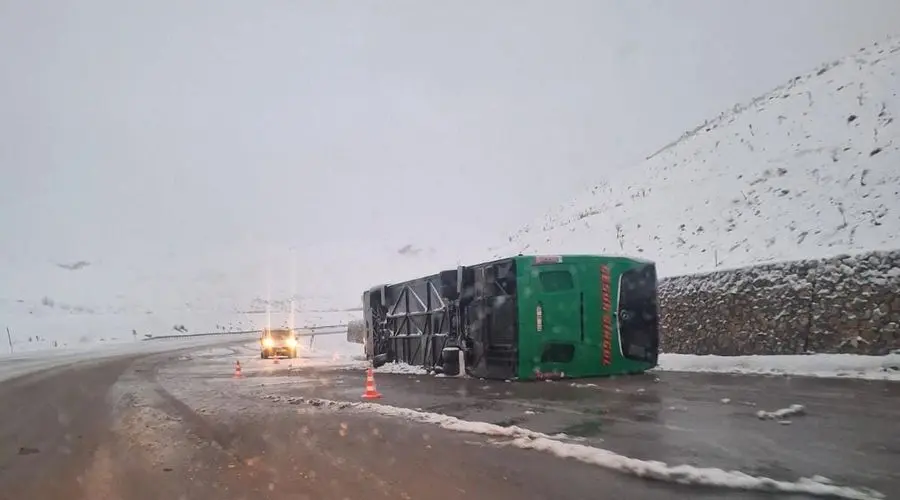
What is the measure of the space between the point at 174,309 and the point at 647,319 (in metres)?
85.3

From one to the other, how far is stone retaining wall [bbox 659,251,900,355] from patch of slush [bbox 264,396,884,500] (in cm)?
878

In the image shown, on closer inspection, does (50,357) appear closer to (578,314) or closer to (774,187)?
(578,314)

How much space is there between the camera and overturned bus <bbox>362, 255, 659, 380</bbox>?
1456 centimetres

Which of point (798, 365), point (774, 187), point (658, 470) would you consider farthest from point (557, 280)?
point (774, 187)

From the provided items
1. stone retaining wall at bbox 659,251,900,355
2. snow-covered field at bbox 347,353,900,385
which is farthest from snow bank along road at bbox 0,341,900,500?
stone retaining wall at bbox 659,251,900,355

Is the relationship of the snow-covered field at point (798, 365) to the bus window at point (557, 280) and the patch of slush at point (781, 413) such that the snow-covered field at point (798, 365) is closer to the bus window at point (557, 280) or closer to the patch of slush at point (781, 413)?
the bus window at point (557, 280)

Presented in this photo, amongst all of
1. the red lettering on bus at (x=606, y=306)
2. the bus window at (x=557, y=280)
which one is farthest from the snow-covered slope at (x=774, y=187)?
the bus window at (x=557, y=280)

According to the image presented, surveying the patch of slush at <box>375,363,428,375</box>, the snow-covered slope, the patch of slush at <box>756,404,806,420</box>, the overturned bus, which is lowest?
the patch of slush at <box>375,363,428,375</box>

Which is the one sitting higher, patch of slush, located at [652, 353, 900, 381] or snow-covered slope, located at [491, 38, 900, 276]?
snow-covered slope, located at [491, 38, 900, 276]

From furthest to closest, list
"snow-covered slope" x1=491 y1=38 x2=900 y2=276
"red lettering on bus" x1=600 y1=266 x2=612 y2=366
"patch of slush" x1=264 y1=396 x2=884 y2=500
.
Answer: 1. "snow-covered slope" x1=491 y1=38 x2=900 y2=276
2. "red lettering on bus" x1=600 y1=266 x2=612 y2=366
3. "patch of slush" x1=264 y1=396 x2=884 y2=500

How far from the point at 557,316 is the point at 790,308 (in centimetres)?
507

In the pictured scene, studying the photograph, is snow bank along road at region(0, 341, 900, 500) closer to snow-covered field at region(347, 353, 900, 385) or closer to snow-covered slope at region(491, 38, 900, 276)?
snow-covered field at region(347, 353, 900, 385)

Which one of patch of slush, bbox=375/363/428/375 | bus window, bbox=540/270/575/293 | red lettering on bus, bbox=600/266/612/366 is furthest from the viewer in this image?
patch of slush, bbox=375/363/428/375

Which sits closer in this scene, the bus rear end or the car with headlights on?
the bus rear end
